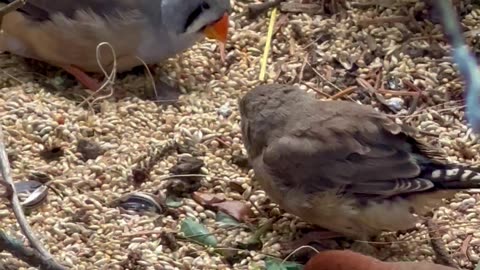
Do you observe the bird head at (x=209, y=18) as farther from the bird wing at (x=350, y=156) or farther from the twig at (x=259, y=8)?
the bird wing at (x=350, y=156)

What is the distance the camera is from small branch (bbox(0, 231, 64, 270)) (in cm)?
213

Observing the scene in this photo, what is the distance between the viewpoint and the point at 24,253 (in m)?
2.16

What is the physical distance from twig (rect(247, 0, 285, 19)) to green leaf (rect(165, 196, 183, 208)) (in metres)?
1.12

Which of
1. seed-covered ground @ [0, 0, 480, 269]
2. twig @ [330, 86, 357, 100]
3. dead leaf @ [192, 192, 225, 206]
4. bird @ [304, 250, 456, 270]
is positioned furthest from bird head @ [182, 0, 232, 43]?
bird @ [304, 250, 456, 270]

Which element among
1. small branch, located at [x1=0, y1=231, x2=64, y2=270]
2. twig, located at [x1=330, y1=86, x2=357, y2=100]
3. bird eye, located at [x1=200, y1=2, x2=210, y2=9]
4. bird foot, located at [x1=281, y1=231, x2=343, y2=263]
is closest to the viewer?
small branch, located at [x1=0, y1=231, x2=64, y2=270]

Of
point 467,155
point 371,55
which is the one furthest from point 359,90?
point 467,155

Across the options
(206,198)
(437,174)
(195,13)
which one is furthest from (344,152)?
(195,13)

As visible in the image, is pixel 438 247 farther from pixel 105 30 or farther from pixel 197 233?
pixel 105 30

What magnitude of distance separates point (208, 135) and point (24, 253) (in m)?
1.26

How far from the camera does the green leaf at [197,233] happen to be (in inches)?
114

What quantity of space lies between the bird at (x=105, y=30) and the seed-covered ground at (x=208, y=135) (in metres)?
0.08

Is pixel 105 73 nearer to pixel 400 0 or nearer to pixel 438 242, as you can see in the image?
pixel 400 0

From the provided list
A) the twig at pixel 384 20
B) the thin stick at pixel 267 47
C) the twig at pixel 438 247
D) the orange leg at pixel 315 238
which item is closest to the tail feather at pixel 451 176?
the twig at pixel 438 247

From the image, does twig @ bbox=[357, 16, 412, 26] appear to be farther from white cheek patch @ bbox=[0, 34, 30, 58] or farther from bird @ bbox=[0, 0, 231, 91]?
white cheek patch @ bbox=[0, 34, 30, 58]
